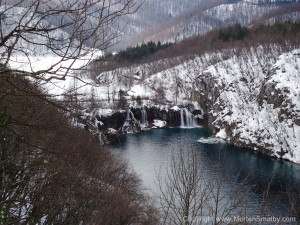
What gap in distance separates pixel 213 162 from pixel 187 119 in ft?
104

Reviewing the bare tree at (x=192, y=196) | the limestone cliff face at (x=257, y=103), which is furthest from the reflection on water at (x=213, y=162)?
the bare tree at (x=192, y=196)

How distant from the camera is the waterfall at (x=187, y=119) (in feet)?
220

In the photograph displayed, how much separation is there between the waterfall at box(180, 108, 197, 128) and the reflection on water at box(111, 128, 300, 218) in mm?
14478

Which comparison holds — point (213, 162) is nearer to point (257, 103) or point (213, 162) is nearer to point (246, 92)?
point (257, 103)

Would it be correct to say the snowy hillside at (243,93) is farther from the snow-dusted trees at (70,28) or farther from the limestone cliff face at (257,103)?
the snow-dusted trees at (70,28)

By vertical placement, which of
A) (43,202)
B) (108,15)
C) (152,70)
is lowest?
(43,202)

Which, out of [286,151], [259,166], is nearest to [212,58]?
[286,151]

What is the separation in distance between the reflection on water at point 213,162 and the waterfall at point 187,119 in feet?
47.5

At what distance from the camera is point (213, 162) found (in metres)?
36.0

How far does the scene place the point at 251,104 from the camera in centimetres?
5962

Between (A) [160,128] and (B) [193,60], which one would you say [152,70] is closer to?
(B) [193,60]

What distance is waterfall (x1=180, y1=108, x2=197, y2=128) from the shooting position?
220 feet

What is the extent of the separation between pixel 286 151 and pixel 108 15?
4583 cm

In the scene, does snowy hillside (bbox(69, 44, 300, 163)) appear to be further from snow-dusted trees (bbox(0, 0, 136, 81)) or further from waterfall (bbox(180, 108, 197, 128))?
snow-dusted trees (bbox(0, 0, 136, 81))
